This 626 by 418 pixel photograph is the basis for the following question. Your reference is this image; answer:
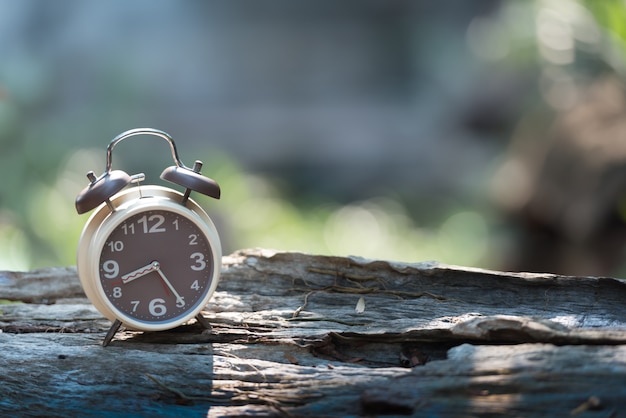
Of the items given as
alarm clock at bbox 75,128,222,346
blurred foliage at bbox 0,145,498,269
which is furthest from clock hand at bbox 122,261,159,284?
blurred foliage at bbox 0,145,498,269

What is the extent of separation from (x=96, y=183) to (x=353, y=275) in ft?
3.00

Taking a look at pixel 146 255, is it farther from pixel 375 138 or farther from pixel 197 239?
pixel 375 138

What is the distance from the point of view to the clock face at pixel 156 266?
7.04 feet

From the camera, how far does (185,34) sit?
420 inches

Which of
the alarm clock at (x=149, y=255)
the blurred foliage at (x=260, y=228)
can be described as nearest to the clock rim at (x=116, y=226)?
the alarm clock at (x=149, y=255)

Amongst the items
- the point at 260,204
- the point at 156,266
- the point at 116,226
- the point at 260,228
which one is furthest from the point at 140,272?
the point at 260,204

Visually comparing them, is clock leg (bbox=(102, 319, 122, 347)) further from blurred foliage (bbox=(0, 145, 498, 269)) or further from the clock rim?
blurred foliage (bbox=(0, 145, 498, 269))

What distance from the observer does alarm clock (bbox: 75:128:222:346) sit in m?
2.13

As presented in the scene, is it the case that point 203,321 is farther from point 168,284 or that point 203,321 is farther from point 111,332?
point 111,332

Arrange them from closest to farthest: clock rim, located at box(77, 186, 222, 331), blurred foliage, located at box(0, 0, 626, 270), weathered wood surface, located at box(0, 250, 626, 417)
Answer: weathered wood surface, located at box(0, 250, 626, 417)
clock rim, located at box(77, 186, 222, 331)
blurred foliage, located at box(0, 0, 626, 270)

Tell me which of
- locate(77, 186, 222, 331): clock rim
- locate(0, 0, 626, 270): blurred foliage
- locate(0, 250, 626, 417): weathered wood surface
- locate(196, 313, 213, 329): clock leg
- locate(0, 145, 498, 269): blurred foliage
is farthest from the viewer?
locate(0, 0, 626, 270): blurred foliage

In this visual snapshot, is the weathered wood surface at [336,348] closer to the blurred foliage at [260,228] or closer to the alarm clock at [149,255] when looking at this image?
the alarm clock at [149,255]

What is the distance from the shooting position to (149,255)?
85.7 inches

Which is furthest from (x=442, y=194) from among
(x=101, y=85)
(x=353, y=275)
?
(x=353, y=275)
